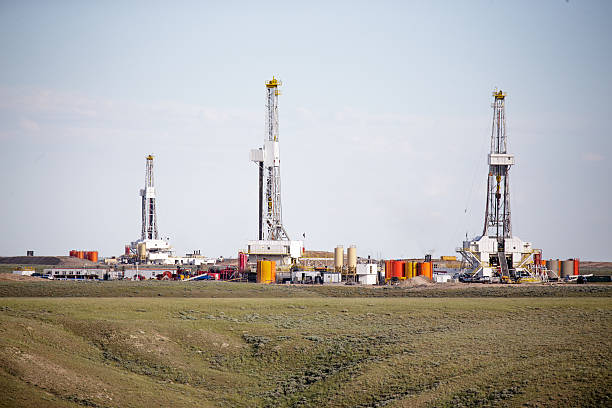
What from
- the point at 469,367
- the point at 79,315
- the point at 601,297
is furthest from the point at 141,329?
the point at 601,297

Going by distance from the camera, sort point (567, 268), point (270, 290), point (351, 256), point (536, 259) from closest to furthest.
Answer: point (270, 290), point (351, 256), point (536, 259), point (567, 268)

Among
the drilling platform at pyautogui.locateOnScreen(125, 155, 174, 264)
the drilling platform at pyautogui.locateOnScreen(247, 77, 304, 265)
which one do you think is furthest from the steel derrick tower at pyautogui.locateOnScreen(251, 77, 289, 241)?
the drilling platform at pyautogui.locateOnScreen(125, 155, 174, 264)

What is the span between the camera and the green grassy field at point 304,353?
3297 cm

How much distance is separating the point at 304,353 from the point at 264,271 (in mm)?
38790

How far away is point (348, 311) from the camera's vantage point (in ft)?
171

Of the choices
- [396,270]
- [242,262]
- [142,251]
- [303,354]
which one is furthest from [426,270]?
[142,251]

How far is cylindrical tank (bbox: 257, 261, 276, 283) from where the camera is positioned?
80.4 m

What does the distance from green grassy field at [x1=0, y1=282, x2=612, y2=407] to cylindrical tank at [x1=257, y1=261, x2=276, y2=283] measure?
26.6m

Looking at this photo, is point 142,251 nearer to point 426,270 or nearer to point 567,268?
point 426,270

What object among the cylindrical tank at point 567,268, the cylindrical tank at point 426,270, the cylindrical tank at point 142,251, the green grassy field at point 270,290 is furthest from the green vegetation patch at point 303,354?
the cylindrical tank at point 142,251

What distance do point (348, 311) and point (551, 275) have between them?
4331 cm

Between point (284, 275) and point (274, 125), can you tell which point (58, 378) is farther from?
point (274, 125)

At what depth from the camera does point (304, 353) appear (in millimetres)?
42000

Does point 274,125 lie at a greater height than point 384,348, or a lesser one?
greater
